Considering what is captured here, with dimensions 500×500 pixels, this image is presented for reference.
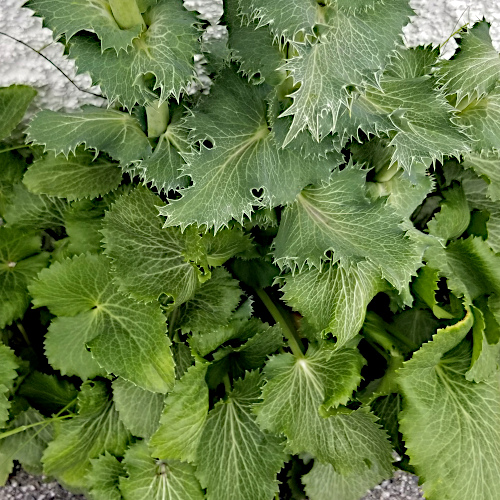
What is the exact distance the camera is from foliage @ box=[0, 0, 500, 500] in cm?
70

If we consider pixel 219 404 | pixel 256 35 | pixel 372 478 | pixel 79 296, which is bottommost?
pixel 372 478

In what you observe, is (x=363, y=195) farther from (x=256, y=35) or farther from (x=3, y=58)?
(x=3, y=58)

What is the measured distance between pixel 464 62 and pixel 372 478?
701mm

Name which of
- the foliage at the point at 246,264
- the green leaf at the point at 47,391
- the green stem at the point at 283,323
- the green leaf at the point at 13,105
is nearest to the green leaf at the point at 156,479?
the foliage at the point at 246,264

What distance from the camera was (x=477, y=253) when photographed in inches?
35.4

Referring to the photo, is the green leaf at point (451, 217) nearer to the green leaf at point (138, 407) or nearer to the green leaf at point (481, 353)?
the green leaf at point (481, 353)

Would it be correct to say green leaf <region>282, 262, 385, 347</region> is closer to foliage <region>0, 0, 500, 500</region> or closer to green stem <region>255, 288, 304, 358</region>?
foliage <region>0, 0, 500, 500</region>

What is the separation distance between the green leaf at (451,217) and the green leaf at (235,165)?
27 centimetres

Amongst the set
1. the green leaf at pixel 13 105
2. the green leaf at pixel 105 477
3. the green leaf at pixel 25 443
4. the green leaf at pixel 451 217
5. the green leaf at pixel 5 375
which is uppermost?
the green leaf at pixel 13 105

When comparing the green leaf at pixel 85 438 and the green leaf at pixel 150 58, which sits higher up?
the green leaf at pixel 150 58

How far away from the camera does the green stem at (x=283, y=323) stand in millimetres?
915

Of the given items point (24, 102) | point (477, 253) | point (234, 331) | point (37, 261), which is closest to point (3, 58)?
point (24, 102)

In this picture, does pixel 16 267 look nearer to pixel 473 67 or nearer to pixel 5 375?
pixel 5 375

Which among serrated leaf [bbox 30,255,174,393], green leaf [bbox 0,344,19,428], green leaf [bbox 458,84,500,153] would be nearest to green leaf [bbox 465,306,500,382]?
green leaf [bbox 458,84,500,153]
